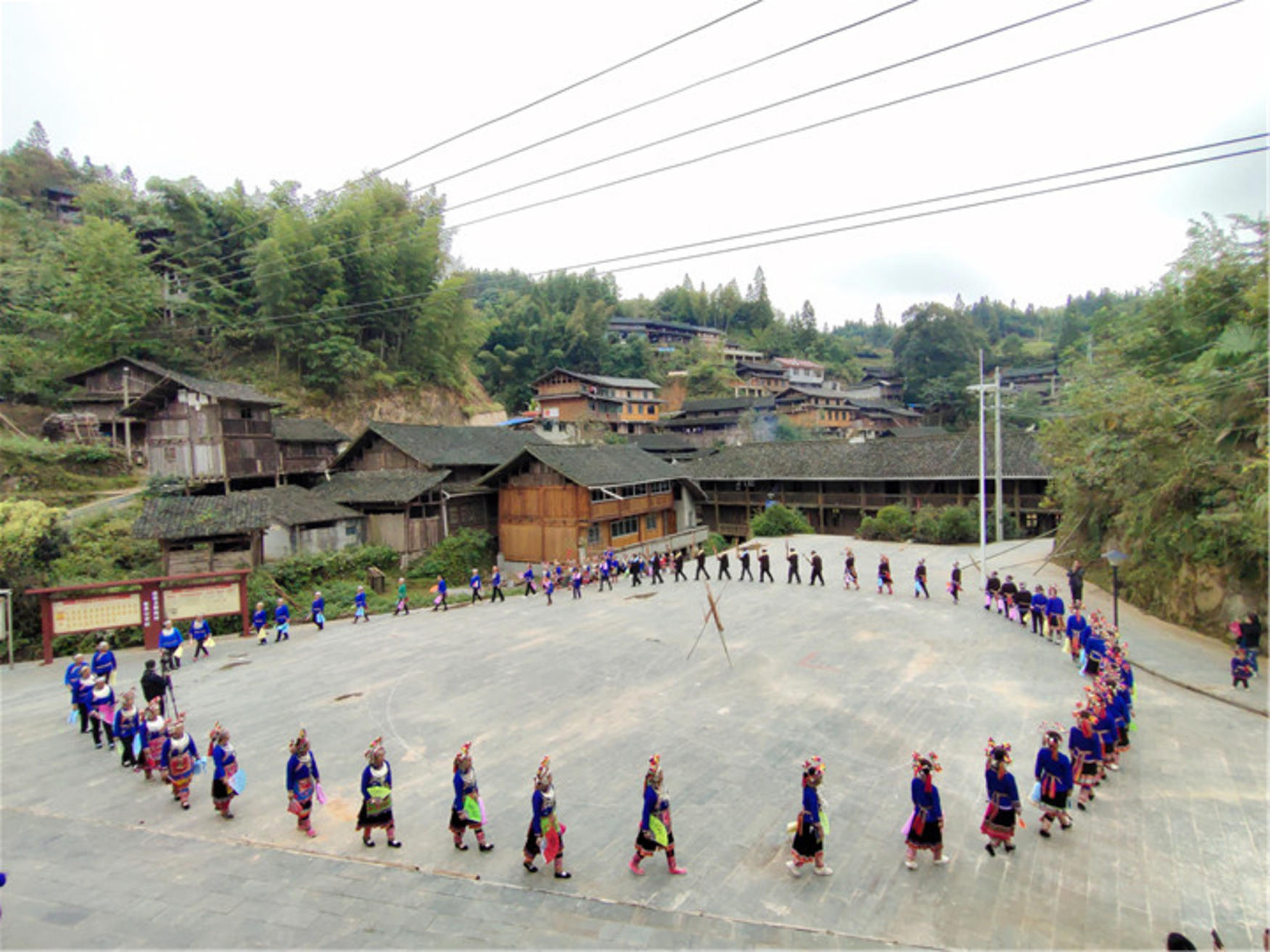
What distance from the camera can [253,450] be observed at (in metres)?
29.8

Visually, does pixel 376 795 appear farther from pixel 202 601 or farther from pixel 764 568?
pixel 764 568

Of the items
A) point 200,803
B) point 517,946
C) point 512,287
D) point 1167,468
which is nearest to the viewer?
point 517,946

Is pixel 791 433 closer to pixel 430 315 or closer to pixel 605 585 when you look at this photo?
pixel 430 315

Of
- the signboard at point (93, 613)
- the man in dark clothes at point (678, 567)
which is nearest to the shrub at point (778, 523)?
the man in dark clothes at point (678, 567)

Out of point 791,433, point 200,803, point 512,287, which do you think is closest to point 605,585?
point 200,803

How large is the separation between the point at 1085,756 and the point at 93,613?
2177 centimetres

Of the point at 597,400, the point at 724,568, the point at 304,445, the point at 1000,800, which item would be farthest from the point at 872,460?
the point at 1000,800

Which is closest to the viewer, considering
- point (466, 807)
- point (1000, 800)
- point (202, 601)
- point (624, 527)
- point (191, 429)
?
point (1000, 800)

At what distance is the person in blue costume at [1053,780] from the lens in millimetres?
7648

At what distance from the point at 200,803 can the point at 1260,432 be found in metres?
21.6

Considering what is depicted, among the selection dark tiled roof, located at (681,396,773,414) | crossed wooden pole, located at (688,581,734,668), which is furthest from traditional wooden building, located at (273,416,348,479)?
dark tiled roof, located at (681,396,773,414)

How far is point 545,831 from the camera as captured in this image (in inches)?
277

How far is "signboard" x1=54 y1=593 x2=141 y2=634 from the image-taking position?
53.7 ft

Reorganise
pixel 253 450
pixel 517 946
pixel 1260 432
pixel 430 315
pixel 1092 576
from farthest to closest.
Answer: pixel 430 315, pixel 253 450, pixel 1092 576, pixel 1260 432, pixel 517 946
